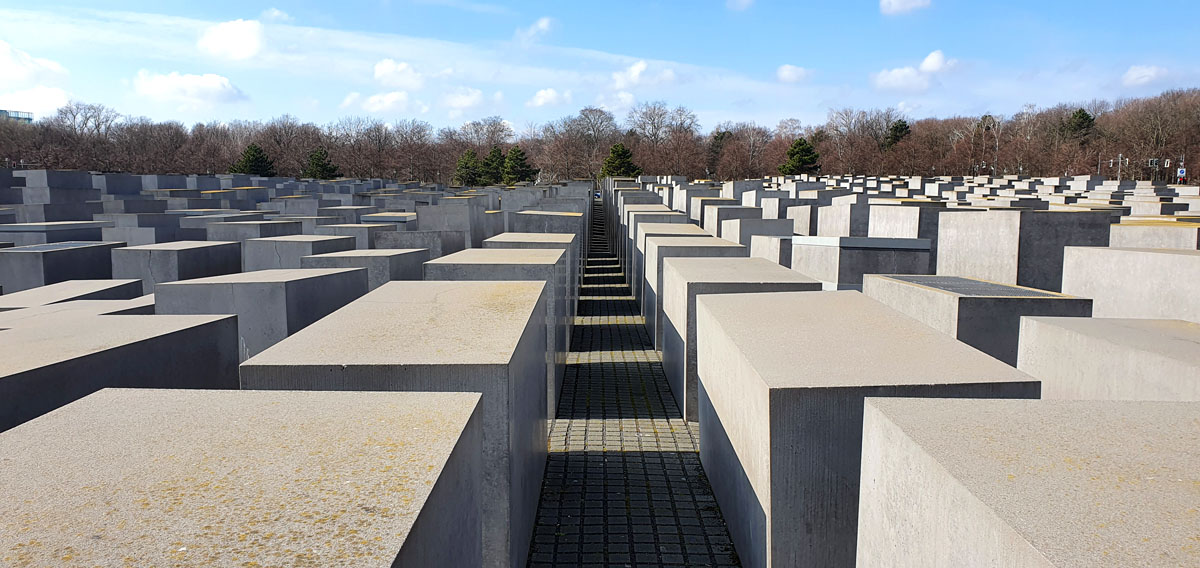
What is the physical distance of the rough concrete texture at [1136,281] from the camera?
5.09 metres

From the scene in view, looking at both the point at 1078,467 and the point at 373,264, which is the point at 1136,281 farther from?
the point at 373,264

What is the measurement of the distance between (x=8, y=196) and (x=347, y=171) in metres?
42.1

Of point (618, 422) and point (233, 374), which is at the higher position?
point (233, 374)

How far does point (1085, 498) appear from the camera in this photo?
2.01 m

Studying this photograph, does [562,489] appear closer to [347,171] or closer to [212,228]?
[212,228]

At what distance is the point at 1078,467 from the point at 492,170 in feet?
186

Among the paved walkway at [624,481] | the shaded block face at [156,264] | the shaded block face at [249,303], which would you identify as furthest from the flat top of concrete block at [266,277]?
the shaded block face at [156,264]

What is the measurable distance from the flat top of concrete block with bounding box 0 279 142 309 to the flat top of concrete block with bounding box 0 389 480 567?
457 centimetres

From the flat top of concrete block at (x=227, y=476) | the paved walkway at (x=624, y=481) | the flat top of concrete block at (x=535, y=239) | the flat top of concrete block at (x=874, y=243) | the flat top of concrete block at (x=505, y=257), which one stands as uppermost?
the flat top of concrete block at (x=874, y=243)

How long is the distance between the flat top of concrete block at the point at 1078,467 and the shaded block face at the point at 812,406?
58 centimetres

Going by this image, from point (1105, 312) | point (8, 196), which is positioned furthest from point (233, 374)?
point (8, 196)

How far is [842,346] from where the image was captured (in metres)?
4.19

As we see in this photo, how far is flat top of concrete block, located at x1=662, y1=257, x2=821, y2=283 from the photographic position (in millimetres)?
6895

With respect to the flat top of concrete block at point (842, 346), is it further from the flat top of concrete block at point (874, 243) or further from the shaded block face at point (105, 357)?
the shaded block face at point (105, 357)
